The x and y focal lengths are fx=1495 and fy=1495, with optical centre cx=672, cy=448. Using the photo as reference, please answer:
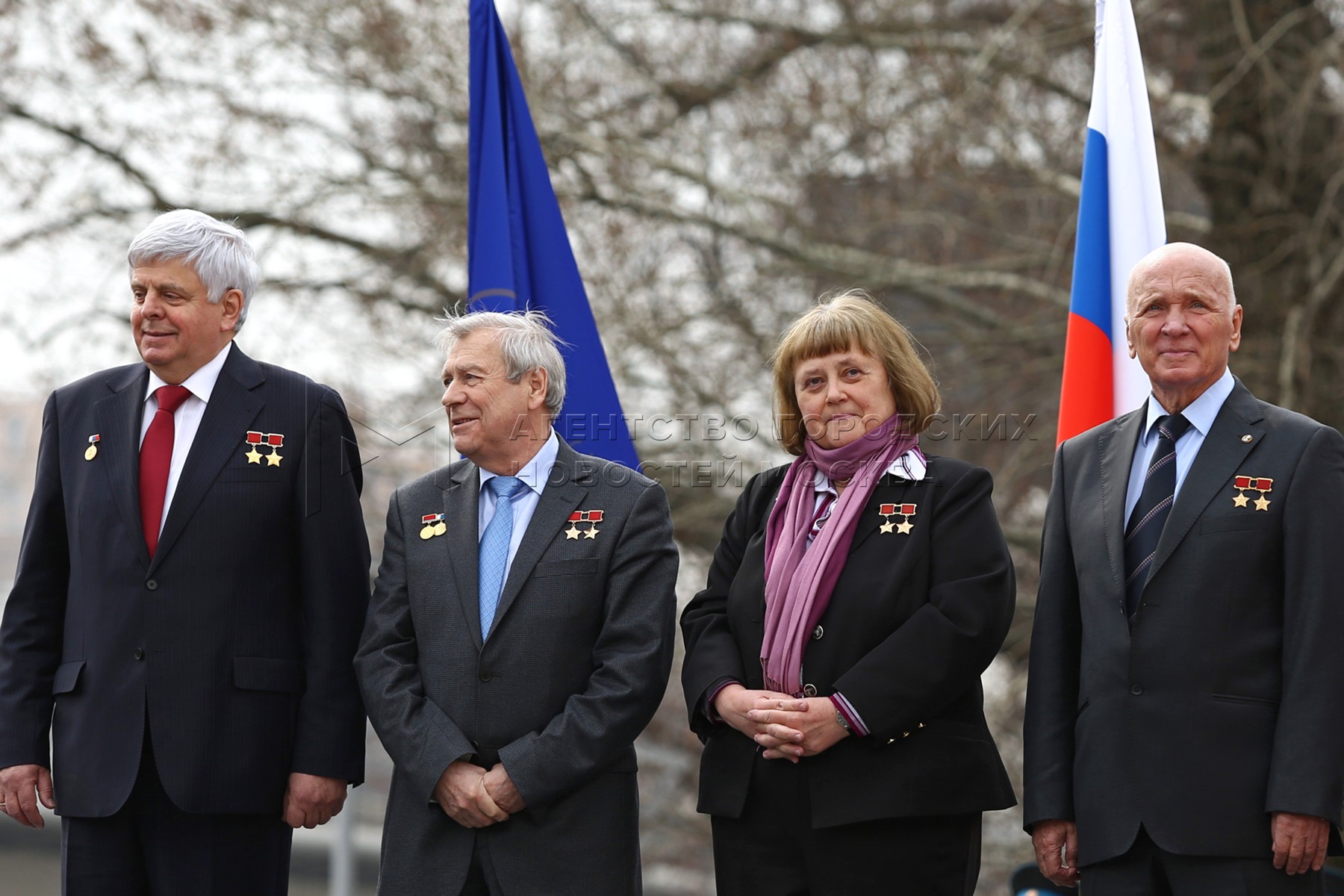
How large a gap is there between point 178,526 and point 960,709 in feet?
6.19

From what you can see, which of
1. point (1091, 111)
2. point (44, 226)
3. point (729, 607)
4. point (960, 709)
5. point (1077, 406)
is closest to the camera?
point (960, 709)

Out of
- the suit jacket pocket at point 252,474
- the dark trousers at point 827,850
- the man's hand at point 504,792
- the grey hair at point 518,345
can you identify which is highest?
the grey hair at point 518,345

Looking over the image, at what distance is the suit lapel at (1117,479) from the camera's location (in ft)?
10.9

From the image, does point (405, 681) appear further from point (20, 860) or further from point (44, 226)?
point (20, 860)

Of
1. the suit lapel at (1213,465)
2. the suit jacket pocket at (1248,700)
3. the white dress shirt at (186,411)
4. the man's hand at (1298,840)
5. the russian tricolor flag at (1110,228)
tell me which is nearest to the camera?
the man's hand at (1298,840)

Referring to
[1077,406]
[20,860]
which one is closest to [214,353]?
[1077,406]

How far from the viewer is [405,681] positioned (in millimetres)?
3543

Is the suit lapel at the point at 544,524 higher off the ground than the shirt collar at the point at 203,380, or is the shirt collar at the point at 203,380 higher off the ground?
the shirt collar at the point at 203,380

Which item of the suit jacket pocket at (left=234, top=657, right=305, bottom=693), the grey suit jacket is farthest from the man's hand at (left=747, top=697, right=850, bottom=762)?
the suit jacket pocket at (left=234, top=657, right=305, bottom=693)

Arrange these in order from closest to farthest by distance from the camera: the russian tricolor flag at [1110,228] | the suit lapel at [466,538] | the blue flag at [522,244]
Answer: the suit lapel at [466,538] → the russian tricolor flag at [1110,228] → the blue flag at [522,244]

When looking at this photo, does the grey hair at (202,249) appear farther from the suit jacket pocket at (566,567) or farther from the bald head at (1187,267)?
the bald head at (1187,267)

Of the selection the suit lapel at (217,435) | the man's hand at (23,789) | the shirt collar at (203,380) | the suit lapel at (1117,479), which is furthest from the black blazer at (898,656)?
the man's hand at (23,789)

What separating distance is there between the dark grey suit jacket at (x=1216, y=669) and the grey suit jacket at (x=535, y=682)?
3.12ft

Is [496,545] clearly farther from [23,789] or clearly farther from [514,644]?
[23,789]
